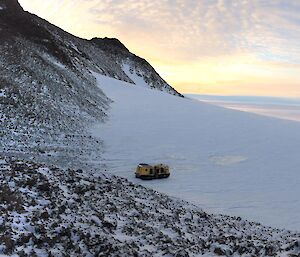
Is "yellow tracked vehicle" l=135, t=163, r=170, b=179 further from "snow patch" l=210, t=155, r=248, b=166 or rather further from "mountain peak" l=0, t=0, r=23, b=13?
"mountain peak" l=0, t=0, r=23, b=13

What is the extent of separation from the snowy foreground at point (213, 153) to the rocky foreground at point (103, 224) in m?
4.38

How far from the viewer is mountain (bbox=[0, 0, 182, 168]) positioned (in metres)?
32.8

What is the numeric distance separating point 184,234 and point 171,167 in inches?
650

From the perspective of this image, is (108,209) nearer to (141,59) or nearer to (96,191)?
(96,191)

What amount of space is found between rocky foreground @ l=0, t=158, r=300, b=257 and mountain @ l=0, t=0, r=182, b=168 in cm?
1069

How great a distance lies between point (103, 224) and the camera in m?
15.5

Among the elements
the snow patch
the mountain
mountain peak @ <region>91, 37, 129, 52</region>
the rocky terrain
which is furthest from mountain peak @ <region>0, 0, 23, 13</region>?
the snow patch

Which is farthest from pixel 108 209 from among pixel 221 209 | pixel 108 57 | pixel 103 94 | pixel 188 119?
pixel 108 57

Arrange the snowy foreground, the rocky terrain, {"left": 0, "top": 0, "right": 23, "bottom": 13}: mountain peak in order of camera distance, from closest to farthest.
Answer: the rocky terrain
the snowy foreground
{"left": 0, "top": 0, "right": 23, "bottom": 13}: mountain peak

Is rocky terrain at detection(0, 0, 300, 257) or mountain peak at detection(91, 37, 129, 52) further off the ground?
mountain peak at detection(91, 37, 129, 52)

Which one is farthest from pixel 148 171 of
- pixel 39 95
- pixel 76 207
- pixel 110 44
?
pixel 110 44

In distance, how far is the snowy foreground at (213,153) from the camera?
2612cm

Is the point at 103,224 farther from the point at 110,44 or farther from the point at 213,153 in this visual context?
the point at 110,44

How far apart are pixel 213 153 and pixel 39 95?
1901cm
